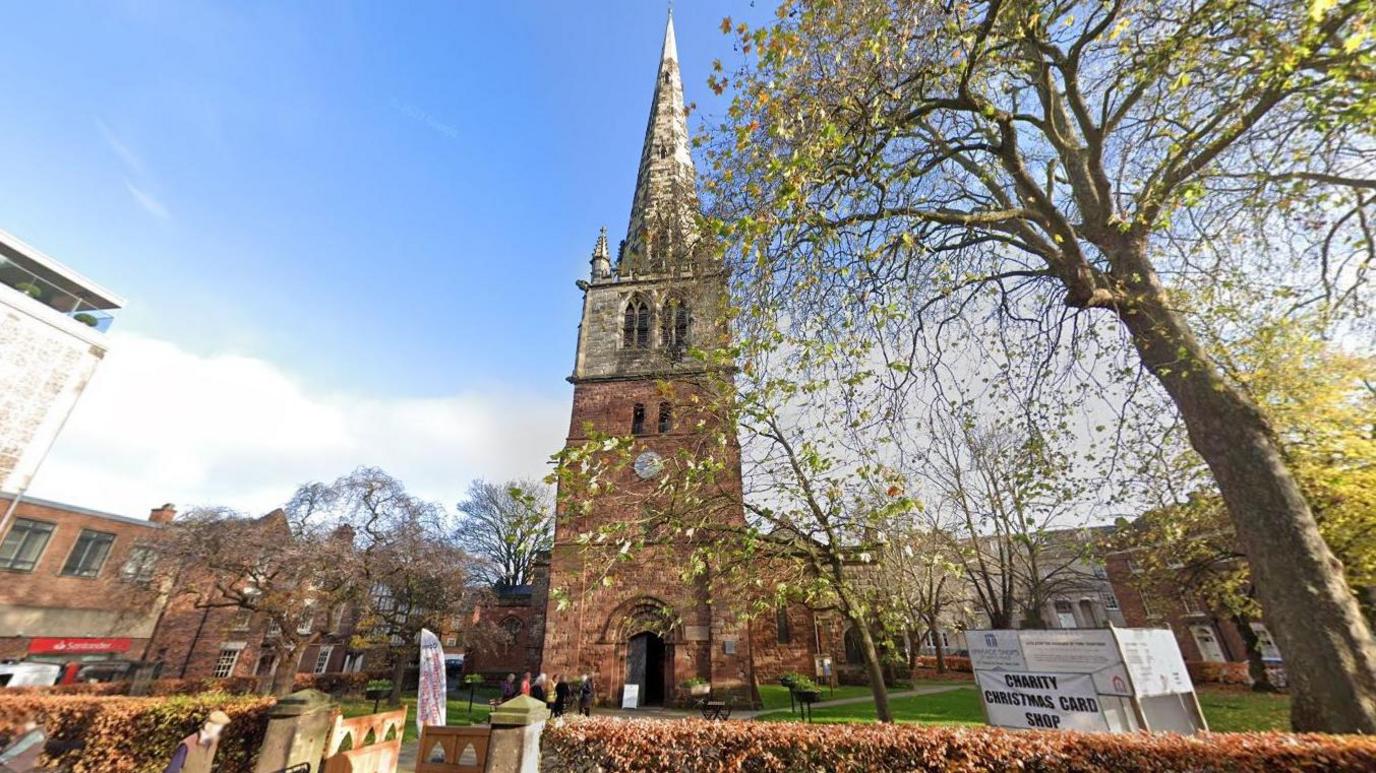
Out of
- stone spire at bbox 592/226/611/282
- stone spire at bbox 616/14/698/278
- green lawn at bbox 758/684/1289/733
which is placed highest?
stone spire at bbox 616/14/698/278

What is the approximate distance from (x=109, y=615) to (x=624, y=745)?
31.0m

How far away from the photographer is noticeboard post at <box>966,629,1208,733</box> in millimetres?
10188

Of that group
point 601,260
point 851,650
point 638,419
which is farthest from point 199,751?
point 851,650

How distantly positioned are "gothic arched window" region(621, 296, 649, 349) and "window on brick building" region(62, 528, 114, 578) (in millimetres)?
26396

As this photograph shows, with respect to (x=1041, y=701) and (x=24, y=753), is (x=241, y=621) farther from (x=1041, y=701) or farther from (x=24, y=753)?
(x=1041, y=701)

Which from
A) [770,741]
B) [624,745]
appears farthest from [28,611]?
[770,741]

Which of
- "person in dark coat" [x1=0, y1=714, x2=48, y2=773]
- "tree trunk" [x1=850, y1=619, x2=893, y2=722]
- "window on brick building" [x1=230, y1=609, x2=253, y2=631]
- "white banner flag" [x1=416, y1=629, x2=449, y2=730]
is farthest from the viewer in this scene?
"window on brick building" [x1=230, y1=609, x2=253, y2=631]

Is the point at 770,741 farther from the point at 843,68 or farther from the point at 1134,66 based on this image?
the point at 1134,66

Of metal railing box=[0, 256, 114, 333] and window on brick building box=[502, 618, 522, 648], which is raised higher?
metal railing box=[0, 256, 114, 333]

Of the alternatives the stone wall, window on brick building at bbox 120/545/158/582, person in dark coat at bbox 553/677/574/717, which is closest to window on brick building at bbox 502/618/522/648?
person in dark coat at bbox 553/677/574/717

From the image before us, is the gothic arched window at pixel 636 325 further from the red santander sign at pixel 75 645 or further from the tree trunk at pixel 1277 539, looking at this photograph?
the red santander sign at pixel 75 645

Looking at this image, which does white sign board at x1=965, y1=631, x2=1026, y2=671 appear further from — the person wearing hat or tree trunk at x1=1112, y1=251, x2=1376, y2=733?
the person wearing hat

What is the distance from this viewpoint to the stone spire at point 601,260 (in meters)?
25.4

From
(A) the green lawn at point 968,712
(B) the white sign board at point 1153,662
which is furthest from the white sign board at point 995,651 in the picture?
(B) the white sign board at point 1153,662
